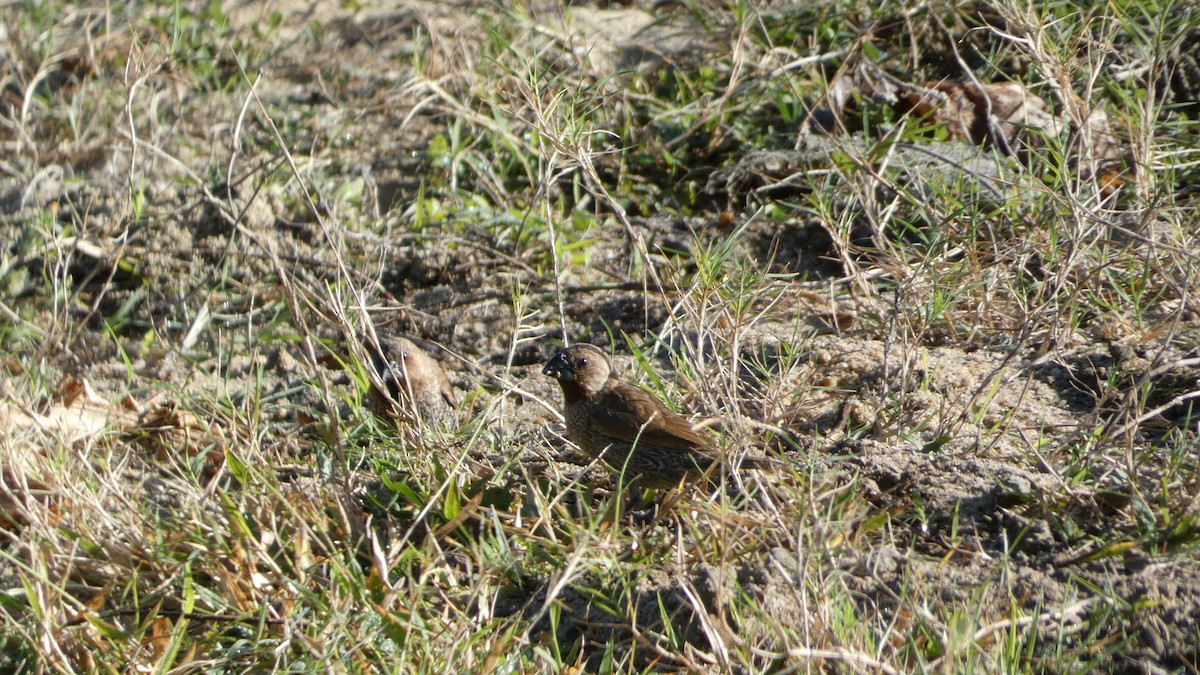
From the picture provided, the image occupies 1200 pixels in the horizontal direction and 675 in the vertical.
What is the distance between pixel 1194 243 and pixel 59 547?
11.7ft

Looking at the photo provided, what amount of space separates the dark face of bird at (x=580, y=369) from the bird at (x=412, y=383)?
0.38 m

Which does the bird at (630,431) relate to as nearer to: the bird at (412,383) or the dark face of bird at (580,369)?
the dark face of bird at (580,369)

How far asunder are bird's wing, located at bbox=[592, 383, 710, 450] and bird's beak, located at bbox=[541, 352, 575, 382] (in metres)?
0.17

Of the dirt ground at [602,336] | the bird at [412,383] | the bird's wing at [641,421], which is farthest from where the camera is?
the bird at [412,383]

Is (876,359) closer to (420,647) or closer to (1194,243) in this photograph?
(1194,243)

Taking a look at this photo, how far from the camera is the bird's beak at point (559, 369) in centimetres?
401

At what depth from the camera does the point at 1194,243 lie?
156 inches

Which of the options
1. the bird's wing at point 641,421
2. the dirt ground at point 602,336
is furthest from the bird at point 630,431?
the dirt ground at point 602,336

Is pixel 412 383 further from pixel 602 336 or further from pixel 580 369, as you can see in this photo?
pixel 602 336

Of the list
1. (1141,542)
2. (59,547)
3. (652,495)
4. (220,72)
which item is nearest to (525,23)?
(220,72)

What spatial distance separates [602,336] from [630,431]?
90 cm

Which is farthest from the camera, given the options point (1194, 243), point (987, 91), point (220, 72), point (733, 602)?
point (220, 72)

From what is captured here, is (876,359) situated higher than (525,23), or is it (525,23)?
(525,23)

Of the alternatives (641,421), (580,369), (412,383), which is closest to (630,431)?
(641,421)
